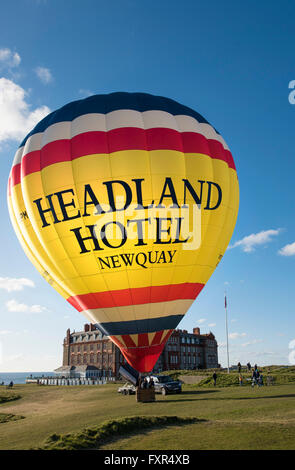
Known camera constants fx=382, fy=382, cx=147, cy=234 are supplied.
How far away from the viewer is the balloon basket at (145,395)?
21.5m

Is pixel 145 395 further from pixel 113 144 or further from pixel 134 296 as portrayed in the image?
pixel 113 144

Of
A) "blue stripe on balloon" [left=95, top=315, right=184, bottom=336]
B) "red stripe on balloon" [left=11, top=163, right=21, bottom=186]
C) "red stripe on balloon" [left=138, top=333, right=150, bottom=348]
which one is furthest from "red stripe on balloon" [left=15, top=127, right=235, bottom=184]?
"red stripe on balloon" [left=138, top=333, right=150, bottom=348]

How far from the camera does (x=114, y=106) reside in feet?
61.5

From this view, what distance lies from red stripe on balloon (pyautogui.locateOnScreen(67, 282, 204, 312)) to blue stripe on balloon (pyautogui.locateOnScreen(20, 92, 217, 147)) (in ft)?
28.5

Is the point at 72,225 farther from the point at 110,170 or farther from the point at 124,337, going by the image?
the point at 124,337

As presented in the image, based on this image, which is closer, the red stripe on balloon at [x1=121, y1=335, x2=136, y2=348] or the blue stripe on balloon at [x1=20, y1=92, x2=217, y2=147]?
the red stripe on balloon at [x1=121, y1=335, x2=136, y2=348]

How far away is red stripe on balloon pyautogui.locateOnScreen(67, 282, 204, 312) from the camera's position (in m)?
16.8

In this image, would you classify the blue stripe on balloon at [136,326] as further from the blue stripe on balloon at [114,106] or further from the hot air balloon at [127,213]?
the blue stripe on balloon at [114,106]

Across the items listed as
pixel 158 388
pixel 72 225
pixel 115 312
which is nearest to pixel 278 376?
pixel 158 388

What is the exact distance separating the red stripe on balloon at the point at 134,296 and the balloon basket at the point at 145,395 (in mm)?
6932

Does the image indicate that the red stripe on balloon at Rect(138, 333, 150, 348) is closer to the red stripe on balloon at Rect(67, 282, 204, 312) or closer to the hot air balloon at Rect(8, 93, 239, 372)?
the hot air balloon at Rect(8, 93, 239, 372)

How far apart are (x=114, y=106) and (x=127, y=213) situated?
19.5ft

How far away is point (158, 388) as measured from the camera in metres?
27.5

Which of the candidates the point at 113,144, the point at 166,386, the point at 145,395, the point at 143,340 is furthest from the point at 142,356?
the point at 166,386
